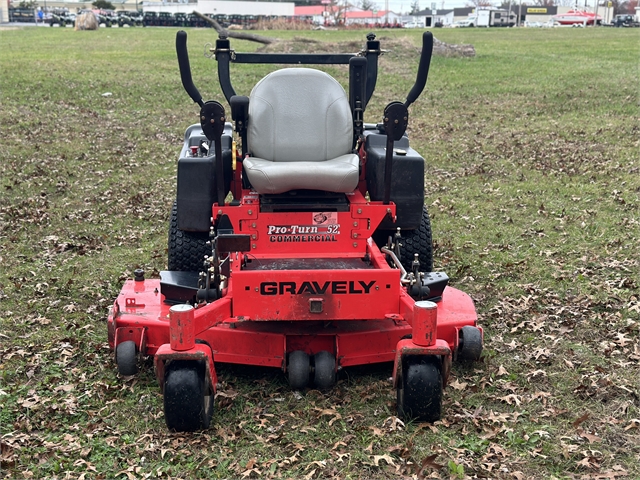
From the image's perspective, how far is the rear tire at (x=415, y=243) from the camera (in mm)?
5992

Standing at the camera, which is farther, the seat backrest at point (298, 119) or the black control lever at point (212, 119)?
the seat backrest at point (298, 119)

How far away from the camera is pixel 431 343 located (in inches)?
170

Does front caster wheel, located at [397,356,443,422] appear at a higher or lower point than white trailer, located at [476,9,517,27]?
lower

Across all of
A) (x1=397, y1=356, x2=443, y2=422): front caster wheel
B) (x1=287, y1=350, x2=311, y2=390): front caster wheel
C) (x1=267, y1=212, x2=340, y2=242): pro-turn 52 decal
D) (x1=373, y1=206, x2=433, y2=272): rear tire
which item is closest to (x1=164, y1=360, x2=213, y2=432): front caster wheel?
(x1=287, y1=350, x2=311, y2=390): front caster wheel

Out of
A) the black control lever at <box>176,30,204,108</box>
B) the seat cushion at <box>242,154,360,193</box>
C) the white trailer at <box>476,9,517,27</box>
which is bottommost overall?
the seat cushion at <box>242,154,360,193</box>

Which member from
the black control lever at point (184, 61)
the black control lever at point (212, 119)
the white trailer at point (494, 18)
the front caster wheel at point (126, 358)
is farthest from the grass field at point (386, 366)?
the white trailer at point (494, 18)

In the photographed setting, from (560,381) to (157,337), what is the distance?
8.56 feet

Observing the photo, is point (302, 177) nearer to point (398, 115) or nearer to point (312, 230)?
point (312, 230)

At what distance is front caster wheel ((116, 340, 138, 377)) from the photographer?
499 cm

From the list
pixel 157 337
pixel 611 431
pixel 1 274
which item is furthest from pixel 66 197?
pixel 611 431

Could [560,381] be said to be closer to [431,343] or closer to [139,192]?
[431,343]

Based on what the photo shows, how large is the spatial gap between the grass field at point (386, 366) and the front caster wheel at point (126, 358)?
9 cm

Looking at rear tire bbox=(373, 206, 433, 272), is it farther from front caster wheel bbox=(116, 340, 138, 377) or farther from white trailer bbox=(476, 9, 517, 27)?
white trailer bbox=(476, 9, 517, 27)

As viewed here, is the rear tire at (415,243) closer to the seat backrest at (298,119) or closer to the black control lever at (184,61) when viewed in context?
the seat backrest at (298,119)
